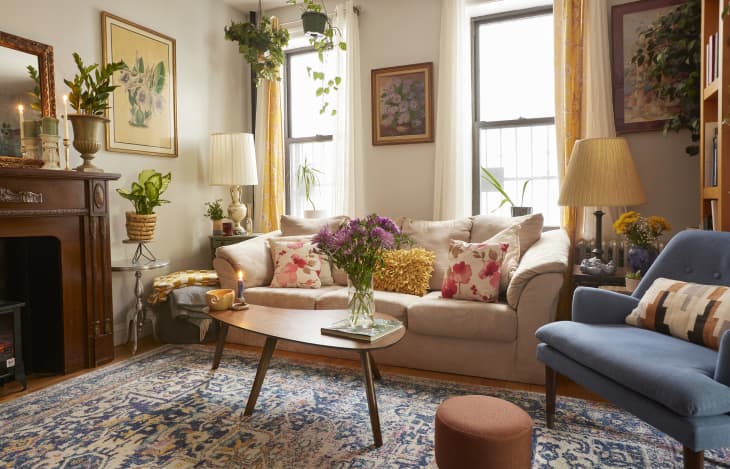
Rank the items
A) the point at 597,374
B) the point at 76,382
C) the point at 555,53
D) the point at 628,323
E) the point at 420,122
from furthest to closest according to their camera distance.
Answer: the point at 420,122, the point at 555,53, the point at 76,382, the point at 628,323, the point at 597,374

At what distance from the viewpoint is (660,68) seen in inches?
119

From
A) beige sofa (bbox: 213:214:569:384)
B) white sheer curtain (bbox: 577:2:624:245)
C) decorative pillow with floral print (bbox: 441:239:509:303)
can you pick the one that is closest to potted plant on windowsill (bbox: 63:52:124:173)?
beige sofa (bbox: 213:214:569:384)

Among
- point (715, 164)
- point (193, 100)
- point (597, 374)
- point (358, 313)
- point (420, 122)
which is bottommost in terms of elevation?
point (597, 374)

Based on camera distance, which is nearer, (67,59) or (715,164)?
(715,164)

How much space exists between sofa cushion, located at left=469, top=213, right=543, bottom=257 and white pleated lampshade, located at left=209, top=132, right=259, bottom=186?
6.33 feet

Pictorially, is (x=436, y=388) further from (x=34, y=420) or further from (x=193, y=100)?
(x=193, y=100)

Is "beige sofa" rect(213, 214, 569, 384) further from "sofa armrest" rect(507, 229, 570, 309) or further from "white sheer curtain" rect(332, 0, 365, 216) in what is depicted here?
"white sheer curtain" rect(332, 0, 365, 216)

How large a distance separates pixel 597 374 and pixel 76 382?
105 inches

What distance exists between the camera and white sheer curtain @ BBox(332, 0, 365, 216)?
419 centimetres

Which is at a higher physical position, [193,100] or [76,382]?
[193,100]

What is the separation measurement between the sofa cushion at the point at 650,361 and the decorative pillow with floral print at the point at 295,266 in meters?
1.77

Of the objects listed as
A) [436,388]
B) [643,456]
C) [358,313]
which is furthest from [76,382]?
[643,456]

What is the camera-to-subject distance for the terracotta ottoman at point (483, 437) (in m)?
1.44

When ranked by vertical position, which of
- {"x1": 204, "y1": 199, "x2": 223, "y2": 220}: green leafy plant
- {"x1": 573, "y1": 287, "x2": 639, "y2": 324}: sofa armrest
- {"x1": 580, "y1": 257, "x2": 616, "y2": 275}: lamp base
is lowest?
{"x1": 573, "y1": 287, "x2": 639, "y2": 324}: sofa armrest
